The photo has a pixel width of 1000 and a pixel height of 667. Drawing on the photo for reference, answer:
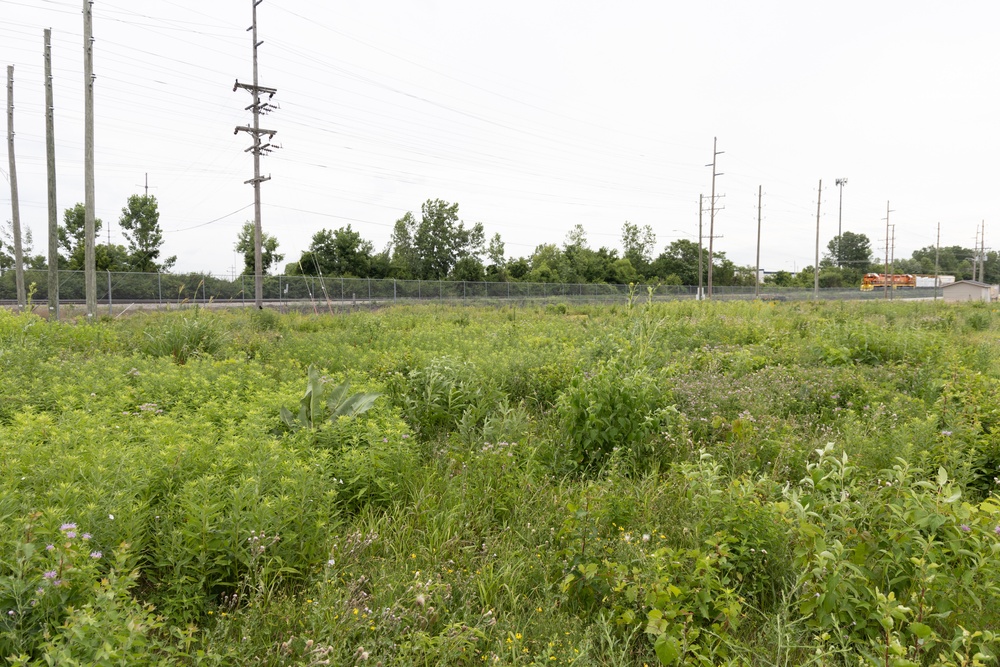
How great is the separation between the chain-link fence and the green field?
12.2 metres

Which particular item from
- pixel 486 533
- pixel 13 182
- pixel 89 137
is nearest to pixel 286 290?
pixel 13 182

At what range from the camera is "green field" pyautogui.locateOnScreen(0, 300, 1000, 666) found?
2207 mm

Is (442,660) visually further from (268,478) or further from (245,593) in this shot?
(268,478)

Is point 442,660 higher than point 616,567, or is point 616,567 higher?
point 616,567

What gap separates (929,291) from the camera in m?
66.1

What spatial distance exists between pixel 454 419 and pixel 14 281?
30.3m

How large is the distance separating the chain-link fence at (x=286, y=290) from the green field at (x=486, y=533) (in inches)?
478

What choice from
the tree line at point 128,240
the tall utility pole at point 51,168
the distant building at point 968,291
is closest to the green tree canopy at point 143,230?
the tree line at point 128,240

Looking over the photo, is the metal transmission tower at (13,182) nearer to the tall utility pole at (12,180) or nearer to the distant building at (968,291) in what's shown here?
the tall utility pole at (12,180)

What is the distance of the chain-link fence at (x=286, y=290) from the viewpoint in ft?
81.2

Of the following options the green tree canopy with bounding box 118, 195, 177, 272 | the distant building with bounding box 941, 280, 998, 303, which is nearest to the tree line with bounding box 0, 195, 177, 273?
the green tree canopy with bounding box 118, 195, 177, 272

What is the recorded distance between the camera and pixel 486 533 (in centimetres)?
327

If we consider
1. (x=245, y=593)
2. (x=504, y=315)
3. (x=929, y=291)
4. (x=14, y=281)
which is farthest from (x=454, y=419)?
(x=929, y=291)

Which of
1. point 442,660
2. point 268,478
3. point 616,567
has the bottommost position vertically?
point 442,660
